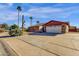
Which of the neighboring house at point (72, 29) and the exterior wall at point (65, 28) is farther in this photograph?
the exterior wall at point (65, 28)

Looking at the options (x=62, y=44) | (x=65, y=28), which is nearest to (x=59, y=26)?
(x=65, y=28)

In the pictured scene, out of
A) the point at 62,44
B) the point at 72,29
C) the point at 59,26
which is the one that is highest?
the point at 59,26

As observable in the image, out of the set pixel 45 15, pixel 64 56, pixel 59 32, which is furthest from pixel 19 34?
pixel 64 56

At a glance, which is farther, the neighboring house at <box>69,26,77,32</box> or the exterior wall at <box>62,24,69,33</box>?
the exterior wall at <box>62,24,69,33</box>

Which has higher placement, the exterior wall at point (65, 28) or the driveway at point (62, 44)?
the exterior wall at point (65, 28)

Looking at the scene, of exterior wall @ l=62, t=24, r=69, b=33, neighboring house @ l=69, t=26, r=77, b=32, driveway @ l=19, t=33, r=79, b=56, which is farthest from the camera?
exterior wall @ l=62, t=24, r=69, b=33

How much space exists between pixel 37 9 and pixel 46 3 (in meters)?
0.97

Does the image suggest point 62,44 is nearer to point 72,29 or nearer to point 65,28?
point 72,29

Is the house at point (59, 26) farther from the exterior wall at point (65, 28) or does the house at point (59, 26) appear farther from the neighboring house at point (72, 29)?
the neighboring house at point (72, 29)

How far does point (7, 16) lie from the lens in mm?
11195

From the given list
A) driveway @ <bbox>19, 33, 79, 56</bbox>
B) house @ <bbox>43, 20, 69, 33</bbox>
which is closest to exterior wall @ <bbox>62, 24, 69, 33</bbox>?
house @ <bbox>43, 20, 69, 33</bbox>

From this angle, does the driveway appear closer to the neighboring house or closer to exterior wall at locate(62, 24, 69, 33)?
exterior wall at locate(62, 24, 69, 33)

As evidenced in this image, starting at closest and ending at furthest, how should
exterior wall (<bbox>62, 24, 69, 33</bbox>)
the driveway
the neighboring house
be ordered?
the driveway < the neighboring house < exterior wall (<bbox>62, 24, 69, 33</bbox>)

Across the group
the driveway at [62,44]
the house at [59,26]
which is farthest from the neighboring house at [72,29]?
the driveway at [62,44]
